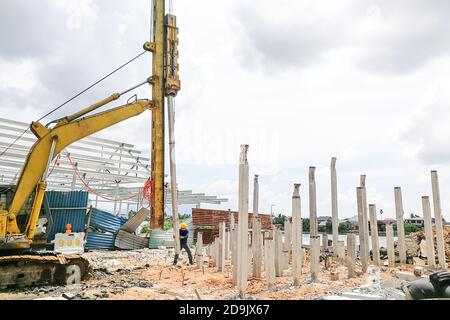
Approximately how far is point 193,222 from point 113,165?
19.5ft

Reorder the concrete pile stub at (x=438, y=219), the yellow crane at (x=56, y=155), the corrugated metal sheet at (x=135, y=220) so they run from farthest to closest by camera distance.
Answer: the corrugated metal sheet at (x=135, y=220) < the concrete pile stub at (x=438, y=219) < the yellow crane at (x=56, y=155)

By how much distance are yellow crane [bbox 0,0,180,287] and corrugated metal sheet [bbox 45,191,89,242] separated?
4.88 metres

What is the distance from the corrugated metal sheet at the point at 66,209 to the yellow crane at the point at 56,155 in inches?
192

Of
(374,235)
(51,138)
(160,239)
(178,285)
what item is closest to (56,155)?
(51,138)

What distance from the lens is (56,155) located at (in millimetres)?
10344

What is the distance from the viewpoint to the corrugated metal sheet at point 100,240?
15477 millimetres

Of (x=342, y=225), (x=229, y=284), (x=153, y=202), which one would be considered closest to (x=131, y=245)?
(x=153, y=202)

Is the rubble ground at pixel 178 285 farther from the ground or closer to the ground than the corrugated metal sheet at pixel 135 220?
closer to the ground

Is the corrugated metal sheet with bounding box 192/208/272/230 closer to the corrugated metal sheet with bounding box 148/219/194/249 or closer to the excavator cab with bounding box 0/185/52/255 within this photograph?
the corrugated metal sheet with bounding box 148/219/194/249

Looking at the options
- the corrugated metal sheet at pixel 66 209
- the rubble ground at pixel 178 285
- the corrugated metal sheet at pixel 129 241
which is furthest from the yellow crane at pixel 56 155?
the corrugated metal sheet at pixel 129 241

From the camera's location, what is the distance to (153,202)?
1105cm

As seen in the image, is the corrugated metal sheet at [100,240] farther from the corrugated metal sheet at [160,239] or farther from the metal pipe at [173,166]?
the metal pipe at [173,166]
